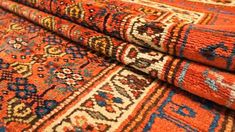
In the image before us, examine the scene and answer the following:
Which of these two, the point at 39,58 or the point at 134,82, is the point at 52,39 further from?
the point at 134,82

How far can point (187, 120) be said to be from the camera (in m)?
0.74

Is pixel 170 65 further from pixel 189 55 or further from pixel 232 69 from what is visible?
pixel 232 69

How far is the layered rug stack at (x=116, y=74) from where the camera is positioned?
2.39 ft

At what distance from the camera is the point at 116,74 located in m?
0.94

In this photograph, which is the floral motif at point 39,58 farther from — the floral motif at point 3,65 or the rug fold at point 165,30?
the rug fold at point 165,30

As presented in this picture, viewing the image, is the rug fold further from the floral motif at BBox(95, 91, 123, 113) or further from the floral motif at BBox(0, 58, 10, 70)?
the floral motif at BBox(0, 58, 10, 70)

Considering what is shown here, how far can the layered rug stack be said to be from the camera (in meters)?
0.73

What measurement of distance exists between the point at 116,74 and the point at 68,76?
182 millimetres

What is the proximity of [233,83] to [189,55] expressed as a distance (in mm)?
165

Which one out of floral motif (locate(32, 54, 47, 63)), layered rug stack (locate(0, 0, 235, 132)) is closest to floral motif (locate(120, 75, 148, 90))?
layered rug stack (locate(0, 0, 235, 132))

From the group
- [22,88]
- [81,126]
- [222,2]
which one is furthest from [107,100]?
[222,2]

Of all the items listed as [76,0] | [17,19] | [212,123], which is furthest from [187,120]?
[17,19]

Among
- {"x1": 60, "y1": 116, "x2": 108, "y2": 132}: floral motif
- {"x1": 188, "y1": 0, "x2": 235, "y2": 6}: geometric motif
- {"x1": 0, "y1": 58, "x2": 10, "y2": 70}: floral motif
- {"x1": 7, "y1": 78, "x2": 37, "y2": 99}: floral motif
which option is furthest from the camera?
{"x1": 188, "y1": 0, "x2": 235, "y2": 6}: geometric motif

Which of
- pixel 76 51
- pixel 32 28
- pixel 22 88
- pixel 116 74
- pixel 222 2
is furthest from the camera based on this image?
pixel 222 2
